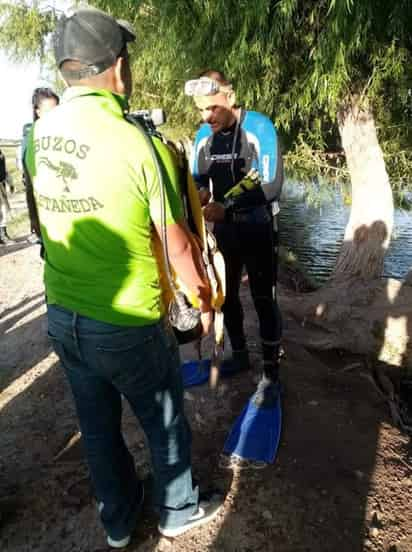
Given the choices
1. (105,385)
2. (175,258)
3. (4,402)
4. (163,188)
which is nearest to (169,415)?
(105,385)

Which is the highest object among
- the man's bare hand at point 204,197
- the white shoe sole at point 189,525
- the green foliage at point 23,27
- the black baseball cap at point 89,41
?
the green foliage at point 23,27

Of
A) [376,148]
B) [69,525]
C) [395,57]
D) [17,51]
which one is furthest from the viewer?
[17,51]

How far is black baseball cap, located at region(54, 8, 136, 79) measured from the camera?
1.37m

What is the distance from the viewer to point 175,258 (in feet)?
5.01

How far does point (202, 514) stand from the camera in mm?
1979

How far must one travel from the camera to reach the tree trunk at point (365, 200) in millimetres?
5086

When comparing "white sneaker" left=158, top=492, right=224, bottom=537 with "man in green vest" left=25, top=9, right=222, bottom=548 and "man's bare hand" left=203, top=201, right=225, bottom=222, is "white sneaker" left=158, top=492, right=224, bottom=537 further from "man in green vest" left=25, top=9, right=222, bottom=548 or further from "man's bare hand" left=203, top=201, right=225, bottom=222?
"man's bare hand" left=203, top=201, right=225, bottom=222

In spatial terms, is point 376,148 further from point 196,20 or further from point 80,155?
point 80,155

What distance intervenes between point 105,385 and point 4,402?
84.0 inches

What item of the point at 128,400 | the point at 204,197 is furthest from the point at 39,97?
the point at 128,400

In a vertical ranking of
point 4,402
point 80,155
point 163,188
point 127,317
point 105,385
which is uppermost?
point 80,155

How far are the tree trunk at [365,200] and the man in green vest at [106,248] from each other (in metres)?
4.14

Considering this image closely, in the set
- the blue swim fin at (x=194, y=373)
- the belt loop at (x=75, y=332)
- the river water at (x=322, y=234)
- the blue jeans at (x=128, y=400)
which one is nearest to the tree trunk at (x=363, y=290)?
the blue swim fin at (x=194, y=373)

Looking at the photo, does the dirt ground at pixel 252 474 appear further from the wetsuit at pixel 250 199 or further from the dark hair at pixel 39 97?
the dark hair at pixel 39 97
